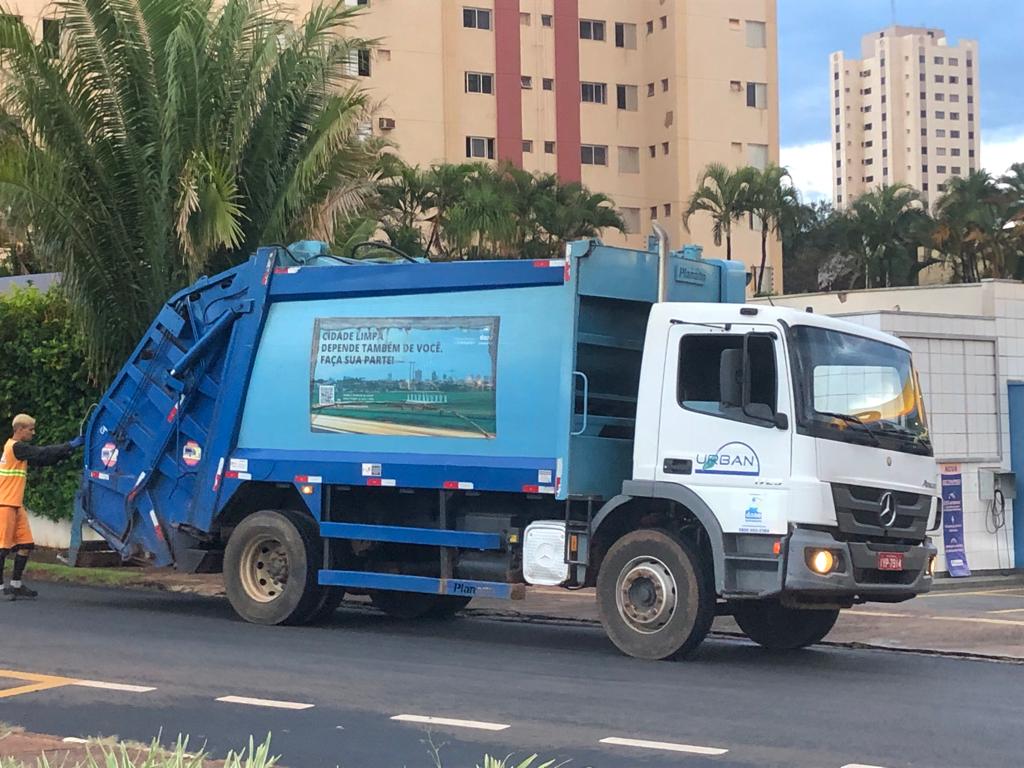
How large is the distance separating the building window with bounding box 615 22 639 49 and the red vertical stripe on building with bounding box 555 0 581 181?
2.76 m

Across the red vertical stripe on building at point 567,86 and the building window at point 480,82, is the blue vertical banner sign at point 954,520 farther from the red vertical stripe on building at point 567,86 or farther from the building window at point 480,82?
the red vertical stripe on building at point 567,86

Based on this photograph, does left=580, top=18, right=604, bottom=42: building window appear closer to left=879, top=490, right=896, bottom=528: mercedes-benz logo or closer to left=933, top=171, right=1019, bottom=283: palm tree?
left=933, top=171, right=1019, bottom=283: palm tree

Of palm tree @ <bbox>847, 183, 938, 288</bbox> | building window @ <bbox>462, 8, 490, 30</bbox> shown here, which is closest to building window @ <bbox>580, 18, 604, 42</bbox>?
building window @ <bbox>462, 8, 490, 30</bbox>

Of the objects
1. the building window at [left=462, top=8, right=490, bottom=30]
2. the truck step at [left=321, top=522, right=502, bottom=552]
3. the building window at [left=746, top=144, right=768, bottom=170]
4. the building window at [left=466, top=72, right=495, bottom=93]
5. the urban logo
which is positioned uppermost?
the building window at [left=462, top=8, right=490, bottom=30]

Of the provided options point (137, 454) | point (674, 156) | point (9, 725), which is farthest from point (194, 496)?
point (674, 156)

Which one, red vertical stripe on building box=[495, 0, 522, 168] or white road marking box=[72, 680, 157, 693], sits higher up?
red vertical stripe on building box=[495, 0, 522, 168]

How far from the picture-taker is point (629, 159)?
74.4 metres

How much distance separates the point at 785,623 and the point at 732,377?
8.48 feet

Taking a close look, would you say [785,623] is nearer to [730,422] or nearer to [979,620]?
[730,422]

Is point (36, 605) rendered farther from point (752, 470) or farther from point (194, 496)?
point (752, 470)

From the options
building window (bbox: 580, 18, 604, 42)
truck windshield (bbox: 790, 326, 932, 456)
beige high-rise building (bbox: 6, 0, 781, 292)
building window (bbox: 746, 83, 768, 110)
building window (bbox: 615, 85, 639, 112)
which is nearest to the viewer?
truck windshield (bbox: 790, 326, 932, 456)

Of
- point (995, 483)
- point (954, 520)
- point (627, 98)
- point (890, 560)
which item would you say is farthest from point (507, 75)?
point (890, 560)

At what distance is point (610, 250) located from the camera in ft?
37.9

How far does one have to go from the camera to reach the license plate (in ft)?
35.6
